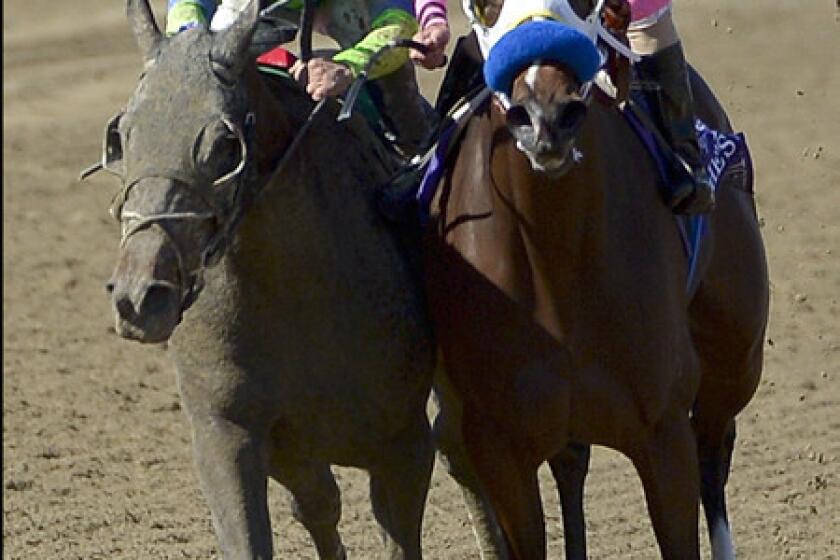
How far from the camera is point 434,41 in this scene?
225 inches

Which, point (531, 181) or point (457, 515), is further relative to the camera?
point (457, 515)

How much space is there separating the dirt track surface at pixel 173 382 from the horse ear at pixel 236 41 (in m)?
2.80

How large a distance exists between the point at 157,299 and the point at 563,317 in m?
1.06

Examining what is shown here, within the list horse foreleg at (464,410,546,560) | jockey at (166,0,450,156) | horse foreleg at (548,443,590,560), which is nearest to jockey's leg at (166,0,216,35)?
jockey at (166,0,450,156)

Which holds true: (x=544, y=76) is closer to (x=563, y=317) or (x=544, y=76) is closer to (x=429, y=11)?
(x=563, y=317)

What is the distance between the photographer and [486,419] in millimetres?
5332

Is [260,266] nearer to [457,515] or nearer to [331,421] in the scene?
[331,421]

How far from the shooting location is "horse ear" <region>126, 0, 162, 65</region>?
4.99 meters

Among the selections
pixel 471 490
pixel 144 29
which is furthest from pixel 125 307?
pixel 471 490

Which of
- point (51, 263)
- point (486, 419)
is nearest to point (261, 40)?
point (486, 419)

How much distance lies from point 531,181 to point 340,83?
0.64 metres

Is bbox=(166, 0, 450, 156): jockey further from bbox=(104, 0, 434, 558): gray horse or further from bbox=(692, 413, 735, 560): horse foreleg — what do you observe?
bbox=(692, 413, 735, 560): horse foreleg

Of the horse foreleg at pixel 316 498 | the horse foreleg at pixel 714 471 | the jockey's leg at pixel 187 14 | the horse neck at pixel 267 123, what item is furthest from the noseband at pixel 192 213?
the horse foreleg at pixel 714 471

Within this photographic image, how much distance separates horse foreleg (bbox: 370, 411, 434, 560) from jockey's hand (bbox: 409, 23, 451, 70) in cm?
94
